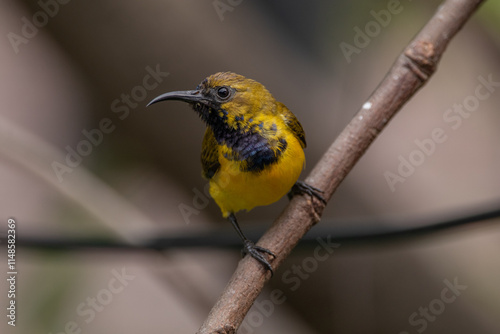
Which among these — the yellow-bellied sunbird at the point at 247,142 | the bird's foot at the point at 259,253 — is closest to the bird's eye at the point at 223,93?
the yellow-bellied sunbird at the point at 247,142

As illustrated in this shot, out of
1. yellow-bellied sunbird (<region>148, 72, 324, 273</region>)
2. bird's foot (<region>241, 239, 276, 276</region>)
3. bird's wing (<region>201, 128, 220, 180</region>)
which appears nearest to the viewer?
bird's foot (<region>241, 239, 276, 276</region>)

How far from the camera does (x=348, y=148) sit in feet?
5.62

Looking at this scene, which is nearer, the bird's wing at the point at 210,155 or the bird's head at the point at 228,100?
the bird's head at the point at 228,100

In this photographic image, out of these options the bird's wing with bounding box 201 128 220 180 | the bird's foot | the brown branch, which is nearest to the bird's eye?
the bird's wing with bounding box 201 128 220 180

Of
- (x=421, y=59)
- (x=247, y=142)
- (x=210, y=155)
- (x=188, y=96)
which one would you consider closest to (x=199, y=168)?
(x=210, y=155)

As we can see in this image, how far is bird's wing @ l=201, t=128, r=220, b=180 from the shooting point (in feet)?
6.18

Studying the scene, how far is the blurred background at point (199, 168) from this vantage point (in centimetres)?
196

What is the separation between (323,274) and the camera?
2738mm

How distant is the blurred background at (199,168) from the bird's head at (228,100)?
31 centimetres

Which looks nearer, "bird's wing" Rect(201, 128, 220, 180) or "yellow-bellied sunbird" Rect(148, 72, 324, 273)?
"yellow-bellied sunbird" Rect(148, 72, 324, 273)

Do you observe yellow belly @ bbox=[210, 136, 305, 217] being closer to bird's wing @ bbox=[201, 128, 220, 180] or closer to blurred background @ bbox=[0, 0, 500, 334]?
bird's wing @ bbox=[201, 128, 220, 180]

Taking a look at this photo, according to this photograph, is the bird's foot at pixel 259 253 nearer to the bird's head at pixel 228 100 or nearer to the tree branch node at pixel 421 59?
the bird's head at pixel 228 100

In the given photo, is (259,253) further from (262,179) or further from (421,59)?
(421,59)

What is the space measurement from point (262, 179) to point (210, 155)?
0.69 ft
